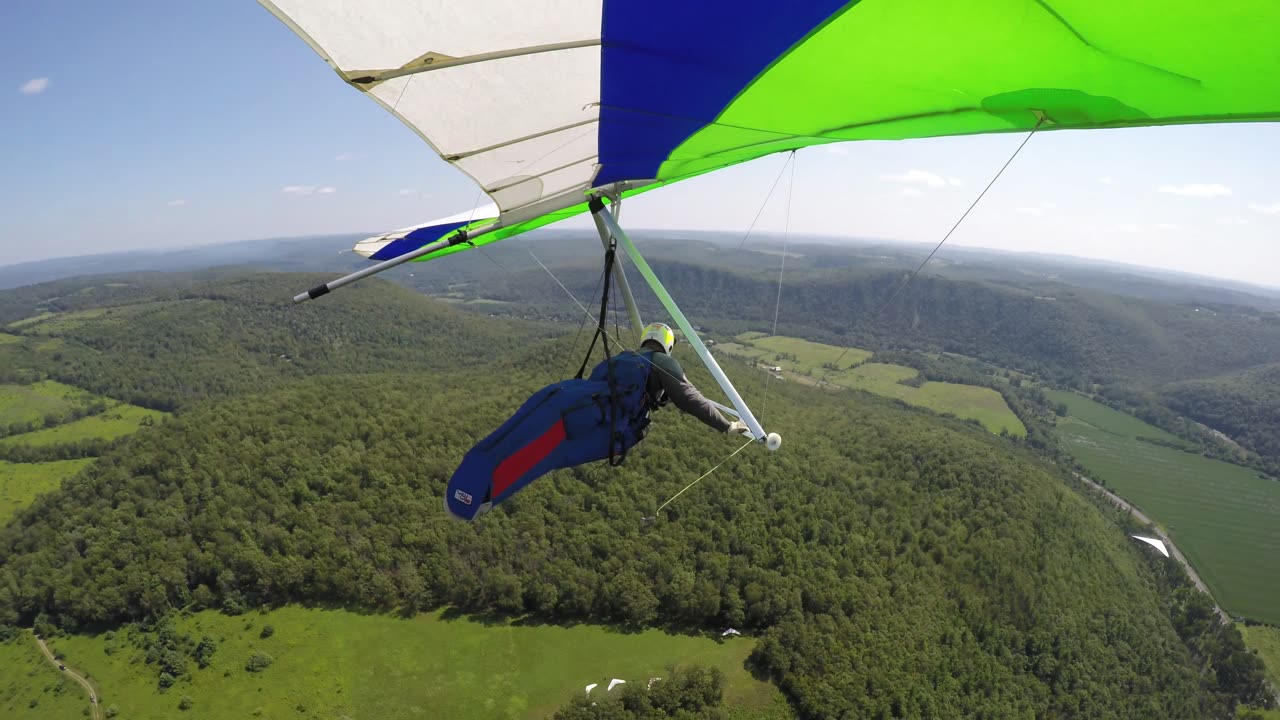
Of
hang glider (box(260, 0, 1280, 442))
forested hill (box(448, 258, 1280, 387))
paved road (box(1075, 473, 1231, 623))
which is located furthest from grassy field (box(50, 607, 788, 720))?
forested hill (box(448, 258, 1280, 387))

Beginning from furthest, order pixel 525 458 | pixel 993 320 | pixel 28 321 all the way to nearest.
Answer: pixel 993 320 → pixel 28 321 → pixel 525 458

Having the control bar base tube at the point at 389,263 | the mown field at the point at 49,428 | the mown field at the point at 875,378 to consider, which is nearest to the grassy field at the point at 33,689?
the mown field at the point at 49,428

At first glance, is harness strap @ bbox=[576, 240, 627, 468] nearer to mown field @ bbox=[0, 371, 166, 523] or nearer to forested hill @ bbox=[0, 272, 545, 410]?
mown field @ bbox=[0, 371, 166, 523]

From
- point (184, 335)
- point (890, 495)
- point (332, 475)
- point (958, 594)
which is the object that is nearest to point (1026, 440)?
point (890, 495)

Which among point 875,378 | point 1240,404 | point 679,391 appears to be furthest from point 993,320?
point 679,391

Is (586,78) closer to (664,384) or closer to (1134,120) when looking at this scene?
(1134,120)

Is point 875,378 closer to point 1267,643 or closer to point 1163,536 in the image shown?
point 1163,536
